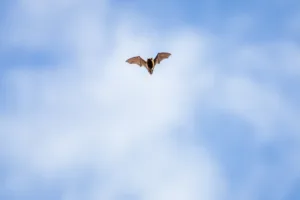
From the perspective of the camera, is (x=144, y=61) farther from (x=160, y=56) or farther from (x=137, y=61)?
(x=160, y=56)

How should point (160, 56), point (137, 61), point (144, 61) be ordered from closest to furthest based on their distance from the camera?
point (144, 61), point (160, 56), point (137, 61)

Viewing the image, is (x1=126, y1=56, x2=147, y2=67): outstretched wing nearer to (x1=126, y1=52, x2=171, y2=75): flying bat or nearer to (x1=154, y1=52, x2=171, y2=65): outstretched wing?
(x1=126, y1=52, x2=171, y2=75): flying bat

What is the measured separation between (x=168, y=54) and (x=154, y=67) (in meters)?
5.23

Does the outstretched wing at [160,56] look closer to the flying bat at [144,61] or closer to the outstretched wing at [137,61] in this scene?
the flying bat at [144,61]

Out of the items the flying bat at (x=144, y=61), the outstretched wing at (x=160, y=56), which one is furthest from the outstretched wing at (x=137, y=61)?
the outstretched wing at (x=160, y=56)

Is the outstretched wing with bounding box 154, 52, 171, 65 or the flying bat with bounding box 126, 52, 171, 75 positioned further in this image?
the outstretched wing with bounding box 154, 52, 171, 65

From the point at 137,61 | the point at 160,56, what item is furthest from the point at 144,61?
the point at 160,56

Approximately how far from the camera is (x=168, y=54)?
70.9 metres

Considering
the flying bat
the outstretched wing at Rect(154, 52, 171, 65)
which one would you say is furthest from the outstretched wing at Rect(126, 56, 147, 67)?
the outstretched wing at Rect(154, 52, 171, 65)

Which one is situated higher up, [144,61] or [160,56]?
[160,56]

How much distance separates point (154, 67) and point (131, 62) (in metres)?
5.51

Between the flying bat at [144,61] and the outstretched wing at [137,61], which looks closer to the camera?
the flying bat at [144,61]

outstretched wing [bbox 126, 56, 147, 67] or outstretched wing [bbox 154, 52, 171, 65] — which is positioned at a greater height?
outstretched wing [bbox 154, 52, 171, 65]

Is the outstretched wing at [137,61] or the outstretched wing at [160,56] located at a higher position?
the outstretched wing at [160,56]
